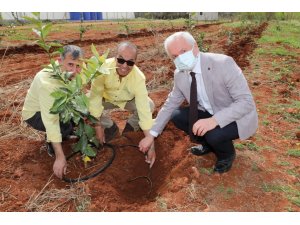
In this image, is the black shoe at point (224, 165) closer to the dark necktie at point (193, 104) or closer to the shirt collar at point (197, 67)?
the dark necktie at point (193, 104)

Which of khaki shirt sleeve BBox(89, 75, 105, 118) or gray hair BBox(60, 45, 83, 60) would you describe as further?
khaki shirt sleeve BBox(89, 75, 105, 118)

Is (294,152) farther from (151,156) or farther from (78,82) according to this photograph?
(78,82)

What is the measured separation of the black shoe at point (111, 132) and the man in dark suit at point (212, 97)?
0.88 metres

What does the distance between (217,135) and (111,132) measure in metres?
1.44

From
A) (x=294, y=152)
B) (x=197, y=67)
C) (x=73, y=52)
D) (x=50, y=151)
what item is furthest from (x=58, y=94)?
(x=294, y=152)

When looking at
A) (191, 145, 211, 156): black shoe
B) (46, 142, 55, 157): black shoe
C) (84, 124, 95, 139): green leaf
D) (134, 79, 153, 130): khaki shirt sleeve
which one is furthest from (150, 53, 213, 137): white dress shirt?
(46, 142, 55, 157): black shoe

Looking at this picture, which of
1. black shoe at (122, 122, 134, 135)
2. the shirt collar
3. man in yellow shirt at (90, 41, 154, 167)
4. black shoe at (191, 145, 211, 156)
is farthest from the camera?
black shoe at (122, 122, 134, 135)

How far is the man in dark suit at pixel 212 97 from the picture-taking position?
8.42 feet

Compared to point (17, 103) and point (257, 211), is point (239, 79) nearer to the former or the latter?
point (257, 211)

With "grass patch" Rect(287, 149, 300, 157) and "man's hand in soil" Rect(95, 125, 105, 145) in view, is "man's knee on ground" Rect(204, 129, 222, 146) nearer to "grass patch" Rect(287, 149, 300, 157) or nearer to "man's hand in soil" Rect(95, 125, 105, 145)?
"grass patch" Rect(287, 149, 300, 157)

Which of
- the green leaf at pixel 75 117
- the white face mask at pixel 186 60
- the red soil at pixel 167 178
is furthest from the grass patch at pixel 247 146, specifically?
the green leaf at pixel 75 117

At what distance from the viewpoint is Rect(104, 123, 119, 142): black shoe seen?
Answer: 12.1 feet

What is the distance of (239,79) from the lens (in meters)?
2.57

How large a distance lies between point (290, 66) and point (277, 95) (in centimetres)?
209
